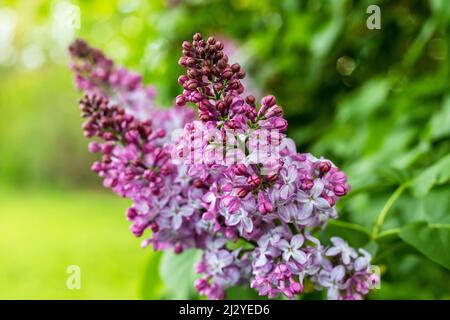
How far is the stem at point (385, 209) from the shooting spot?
3.78 ft

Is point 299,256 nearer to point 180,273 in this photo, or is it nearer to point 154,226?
point 154,226

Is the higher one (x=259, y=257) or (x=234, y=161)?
(x=234, y=161)

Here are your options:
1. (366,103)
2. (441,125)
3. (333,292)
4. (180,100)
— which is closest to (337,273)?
(333,292)

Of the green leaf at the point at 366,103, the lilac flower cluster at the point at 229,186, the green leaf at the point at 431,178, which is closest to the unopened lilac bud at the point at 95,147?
the lilac flower cluster at the point at 229,186

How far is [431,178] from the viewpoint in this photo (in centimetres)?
117

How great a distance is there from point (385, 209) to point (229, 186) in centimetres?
48

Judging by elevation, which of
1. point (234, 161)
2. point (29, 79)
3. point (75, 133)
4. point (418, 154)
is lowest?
point (234, 161)

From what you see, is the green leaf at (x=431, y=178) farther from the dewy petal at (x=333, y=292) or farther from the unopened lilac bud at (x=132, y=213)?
the unopened lilac bud at (x=132, y=213)

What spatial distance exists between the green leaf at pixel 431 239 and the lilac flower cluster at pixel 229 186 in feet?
0.37

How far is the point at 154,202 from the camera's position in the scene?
3.21 feet
